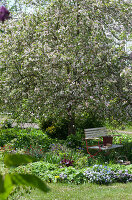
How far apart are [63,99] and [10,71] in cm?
180

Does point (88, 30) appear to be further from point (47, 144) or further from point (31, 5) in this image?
point (47, 144)

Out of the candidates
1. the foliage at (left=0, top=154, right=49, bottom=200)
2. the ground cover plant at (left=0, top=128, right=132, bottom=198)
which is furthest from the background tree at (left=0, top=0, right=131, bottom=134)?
the foliage at (left=0, top=154, right=49, bottom=200)

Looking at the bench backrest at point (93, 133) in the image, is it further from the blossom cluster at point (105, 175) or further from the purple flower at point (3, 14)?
the purple flower at point (3, 14)

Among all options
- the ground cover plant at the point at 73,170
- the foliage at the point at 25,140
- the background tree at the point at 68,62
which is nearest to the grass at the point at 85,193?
the ground cover plant at the point at 73,170

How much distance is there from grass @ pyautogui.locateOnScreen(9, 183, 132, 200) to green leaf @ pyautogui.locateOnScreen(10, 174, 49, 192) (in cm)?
427

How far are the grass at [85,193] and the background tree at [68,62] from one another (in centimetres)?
285

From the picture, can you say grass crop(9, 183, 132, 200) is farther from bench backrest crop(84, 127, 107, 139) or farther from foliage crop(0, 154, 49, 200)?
foliage crop(0, 154, 49, 200)

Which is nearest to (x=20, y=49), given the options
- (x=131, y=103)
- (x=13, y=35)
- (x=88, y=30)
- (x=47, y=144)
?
(x=13, y=35)

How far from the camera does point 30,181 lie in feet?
1.68

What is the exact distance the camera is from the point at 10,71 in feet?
27.2

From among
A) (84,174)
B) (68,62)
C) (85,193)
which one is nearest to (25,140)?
(68,62)

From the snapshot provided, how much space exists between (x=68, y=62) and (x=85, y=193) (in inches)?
164

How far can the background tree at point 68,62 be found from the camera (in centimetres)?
790

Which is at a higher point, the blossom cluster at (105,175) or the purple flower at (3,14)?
the purple flower at (3,14)
